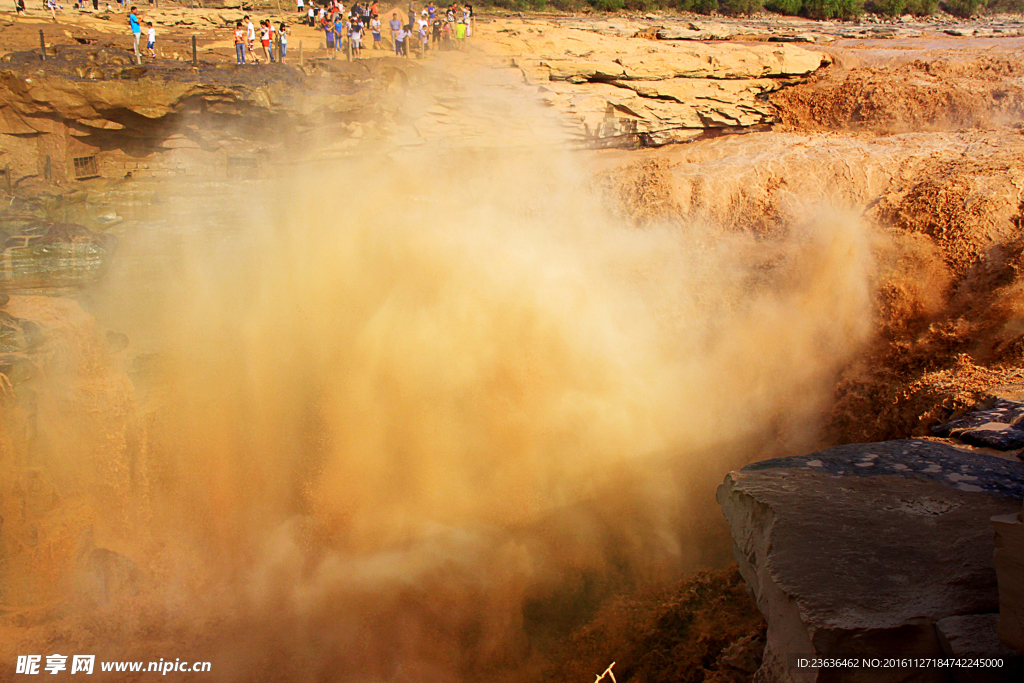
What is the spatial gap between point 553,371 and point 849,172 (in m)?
5.87

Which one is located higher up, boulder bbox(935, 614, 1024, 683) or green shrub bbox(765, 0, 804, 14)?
green shrub bbox(765, 0, 804, 14)

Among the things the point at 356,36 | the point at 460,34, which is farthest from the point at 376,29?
the point at 460,34

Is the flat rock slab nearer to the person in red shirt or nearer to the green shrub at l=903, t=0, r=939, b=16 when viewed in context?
the person in red shirt

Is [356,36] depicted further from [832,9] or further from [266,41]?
[832,9]

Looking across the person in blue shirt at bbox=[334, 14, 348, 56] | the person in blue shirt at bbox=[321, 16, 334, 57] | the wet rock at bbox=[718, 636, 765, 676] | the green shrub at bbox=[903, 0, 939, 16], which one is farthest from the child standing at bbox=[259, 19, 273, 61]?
the green shrub at bbox=[903, 0, 939, 16]

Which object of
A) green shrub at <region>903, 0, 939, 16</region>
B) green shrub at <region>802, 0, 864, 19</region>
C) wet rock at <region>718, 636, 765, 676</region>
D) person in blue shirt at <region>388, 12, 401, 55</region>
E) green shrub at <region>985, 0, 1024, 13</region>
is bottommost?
wet rock at <region>718, 636, 765, 676</region>

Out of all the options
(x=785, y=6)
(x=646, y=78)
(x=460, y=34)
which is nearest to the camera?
(x=646, y=78)

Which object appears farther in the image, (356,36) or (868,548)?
(356,36)

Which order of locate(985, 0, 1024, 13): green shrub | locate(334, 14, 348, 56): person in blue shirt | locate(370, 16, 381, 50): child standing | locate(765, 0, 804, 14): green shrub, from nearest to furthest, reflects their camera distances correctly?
locate(370, 16, 381, 50): child standing → locate(334, 14, 348, 56): person in blue shirt → locate(765, 0, 804, 14): green shrub → locate(985, 0, 1024, 13): green shrub

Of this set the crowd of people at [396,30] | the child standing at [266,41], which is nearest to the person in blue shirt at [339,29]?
the crowd of people at [396,30]

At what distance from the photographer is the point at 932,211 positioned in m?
8.96

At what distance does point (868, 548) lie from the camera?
3791 mm

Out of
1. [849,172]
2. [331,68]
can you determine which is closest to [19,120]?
[331,68]

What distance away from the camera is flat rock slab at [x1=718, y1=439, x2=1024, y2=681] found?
337cm
